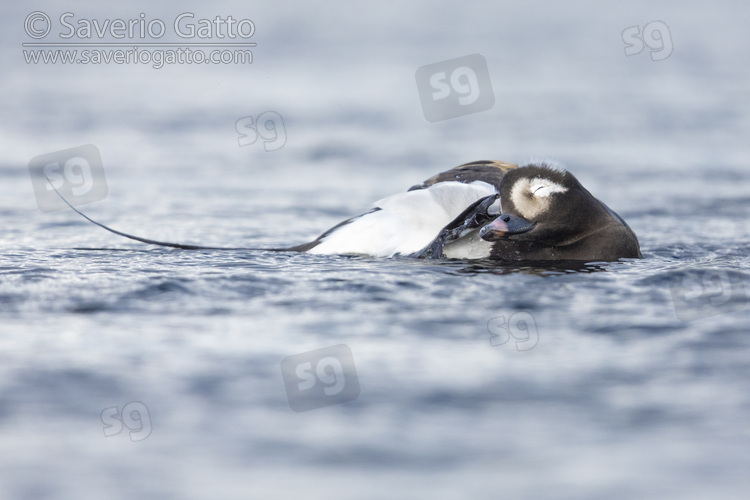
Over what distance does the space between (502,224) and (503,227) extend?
3cm

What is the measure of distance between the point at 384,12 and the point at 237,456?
15.8m

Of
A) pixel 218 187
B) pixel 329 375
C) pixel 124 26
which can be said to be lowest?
pixel 329 375

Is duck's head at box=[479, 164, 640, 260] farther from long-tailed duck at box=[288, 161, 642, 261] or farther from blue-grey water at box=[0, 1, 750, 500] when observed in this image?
blue-grey water at box=[0, 1, 750, 500]

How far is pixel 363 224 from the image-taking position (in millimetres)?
6137

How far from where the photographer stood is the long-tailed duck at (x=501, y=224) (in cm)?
566

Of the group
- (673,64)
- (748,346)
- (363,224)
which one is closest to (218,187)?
(363,224)

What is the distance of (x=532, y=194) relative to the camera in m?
5.66

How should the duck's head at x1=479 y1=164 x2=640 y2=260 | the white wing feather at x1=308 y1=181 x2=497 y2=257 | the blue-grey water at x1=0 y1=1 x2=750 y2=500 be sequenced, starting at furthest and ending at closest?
the white wing feather at x1=308 y1=181 x2=497 y2=257, the duck's head at x1=479 y1=164 x2=640 y2=260, the blue-grey water at x1=0 y1=1 x2=750 y2=500

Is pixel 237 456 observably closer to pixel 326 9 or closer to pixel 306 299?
pixel 306 299

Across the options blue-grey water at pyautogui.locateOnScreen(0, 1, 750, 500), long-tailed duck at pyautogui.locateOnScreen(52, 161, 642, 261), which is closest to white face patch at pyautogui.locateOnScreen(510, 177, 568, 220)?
long-tailed duck at pyautogui.locateOnScreen(52, 161, 642, 261)

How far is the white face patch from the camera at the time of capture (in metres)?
5.65

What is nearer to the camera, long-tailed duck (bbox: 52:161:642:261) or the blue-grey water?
the blue-grey water

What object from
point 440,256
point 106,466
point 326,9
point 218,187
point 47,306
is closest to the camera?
point 106,466

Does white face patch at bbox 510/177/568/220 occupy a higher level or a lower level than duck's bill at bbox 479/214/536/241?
higher
